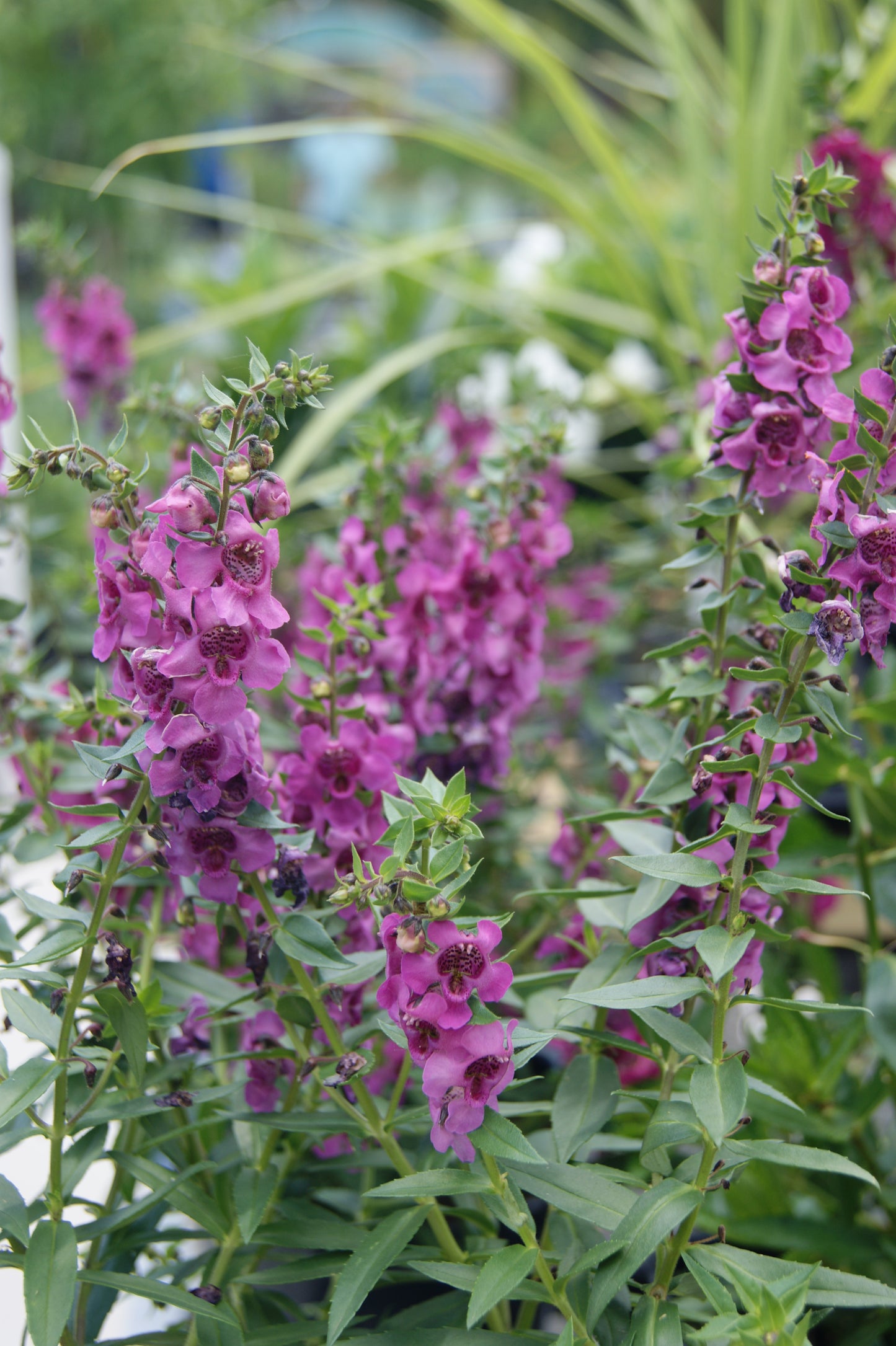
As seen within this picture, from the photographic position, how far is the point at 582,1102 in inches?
18.9

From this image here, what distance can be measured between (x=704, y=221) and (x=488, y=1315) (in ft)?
3.38

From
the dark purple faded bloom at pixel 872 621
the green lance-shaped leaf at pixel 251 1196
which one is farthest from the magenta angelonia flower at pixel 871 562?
the green lance-shaped leaf at pixel 251 1196

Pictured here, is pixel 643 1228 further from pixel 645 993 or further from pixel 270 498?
pixel 270 498

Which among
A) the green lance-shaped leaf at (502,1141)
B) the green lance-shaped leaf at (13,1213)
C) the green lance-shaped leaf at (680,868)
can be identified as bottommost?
the green lance-shaped leaf at (13,1213)

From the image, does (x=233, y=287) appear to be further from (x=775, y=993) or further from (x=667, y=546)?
(x=775, y=993)

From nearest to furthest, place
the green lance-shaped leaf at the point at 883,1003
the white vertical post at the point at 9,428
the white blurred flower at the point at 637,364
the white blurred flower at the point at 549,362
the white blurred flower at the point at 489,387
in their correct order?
the green lance-shaped leaf at the point at 883,1003
the white vertical post at the point at 9,428
the white blurred flower at the point at 489,387
the white blurred flower at the point at 549,362
the white blurred flower at the point at 637,364

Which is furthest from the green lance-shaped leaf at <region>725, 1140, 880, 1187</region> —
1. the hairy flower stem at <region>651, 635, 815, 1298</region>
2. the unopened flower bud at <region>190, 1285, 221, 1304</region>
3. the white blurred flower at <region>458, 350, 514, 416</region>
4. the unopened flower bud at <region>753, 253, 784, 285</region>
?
the white blurred flower at <region>458, 350, 514, 416</region>

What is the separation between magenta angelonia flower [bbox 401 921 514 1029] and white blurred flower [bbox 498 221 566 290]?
134cm

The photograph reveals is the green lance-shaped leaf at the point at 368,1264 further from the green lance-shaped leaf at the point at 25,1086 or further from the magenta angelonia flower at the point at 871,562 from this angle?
the magenta angelonia flower at the point at 871,562

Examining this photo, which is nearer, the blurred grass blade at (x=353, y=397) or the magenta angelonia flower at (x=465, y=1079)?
the magenta angelonia flower at (x=465, y=1079)

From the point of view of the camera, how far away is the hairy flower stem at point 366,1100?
44 cm

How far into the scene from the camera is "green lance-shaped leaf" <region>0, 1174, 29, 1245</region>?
424 mm

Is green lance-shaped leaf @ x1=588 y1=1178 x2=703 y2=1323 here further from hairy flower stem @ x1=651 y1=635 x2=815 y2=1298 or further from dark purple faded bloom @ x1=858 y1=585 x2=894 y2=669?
dark purple faded bloom @ x1=858 y1=585 x2=894 y2=669

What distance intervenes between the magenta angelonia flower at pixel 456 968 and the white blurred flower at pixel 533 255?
1343mm
